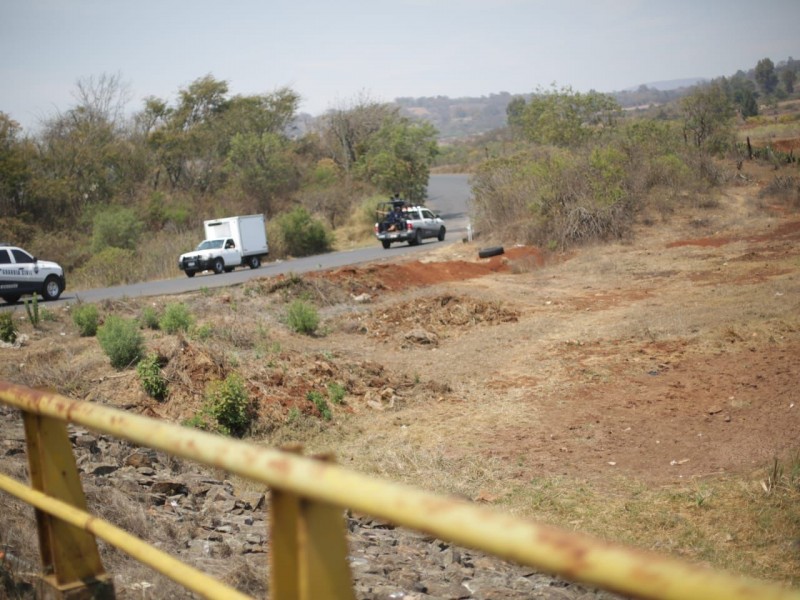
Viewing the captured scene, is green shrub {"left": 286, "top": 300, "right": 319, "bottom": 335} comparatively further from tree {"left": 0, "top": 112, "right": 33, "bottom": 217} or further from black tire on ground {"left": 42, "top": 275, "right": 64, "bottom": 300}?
tree {"left": 0, "top": 112, "right": 33, "bottom": 217}

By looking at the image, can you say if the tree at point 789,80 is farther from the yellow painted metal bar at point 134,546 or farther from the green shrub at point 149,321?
the yellow painted metal bar at point 134,546

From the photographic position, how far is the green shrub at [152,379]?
12891mm

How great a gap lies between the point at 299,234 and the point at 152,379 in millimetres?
30654

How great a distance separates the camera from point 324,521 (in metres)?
2.16

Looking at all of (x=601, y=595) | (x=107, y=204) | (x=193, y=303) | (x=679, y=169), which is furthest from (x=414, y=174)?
(x=601, y=595)

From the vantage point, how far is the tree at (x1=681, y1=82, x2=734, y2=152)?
46.0m

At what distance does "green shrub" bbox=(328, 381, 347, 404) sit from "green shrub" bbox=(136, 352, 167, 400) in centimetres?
243

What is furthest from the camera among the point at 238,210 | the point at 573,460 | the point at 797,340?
the point at 238,210

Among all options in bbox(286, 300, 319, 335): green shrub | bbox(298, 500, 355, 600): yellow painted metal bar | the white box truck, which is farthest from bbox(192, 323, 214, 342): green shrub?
the white box truck

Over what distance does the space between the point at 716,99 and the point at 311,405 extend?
42.5m

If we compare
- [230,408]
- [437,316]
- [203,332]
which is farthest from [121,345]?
[437,316]

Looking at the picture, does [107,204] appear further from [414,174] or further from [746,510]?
[746,510]

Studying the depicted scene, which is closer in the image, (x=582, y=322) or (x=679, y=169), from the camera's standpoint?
(x=582, y=322)

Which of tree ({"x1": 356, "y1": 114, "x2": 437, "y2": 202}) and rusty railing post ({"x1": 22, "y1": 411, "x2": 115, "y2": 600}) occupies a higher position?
tree ({"x1": 356, "y1": 114, "x2": 437, "y2": 202})
